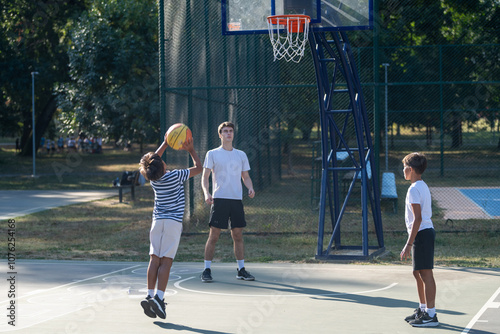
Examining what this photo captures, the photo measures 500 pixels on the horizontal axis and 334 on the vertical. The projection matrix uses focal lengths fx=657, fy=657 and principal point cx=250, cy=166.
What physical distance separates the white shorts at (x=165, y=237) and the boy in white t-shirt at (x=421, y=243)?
2.23 metres

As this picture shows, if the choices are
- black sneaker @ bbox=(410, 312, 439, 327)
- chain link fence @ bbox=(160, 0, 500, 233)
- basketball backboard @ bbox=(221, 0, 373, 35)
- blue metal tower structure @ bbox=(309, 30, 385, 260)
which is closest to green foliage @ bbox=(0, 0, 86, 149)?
chain link fence @ bbox=(160, 0, 500, 233)

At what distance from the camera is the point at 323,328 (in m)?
6.12

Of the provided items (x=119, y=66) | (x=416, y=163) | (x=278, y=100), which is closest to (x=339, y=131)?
(x=416, y=163)

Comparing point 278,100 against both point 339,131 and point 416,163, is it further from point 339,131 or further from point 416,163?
point 416,163

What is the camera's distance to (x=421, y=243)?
244 inches

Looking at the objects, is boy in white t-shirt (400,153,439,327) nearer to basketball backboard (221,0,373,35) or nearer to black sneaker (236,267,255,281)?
black sneaker (236,267,255,281)

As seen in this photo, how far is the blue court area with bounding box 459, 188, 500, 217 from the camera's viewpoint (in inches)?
644

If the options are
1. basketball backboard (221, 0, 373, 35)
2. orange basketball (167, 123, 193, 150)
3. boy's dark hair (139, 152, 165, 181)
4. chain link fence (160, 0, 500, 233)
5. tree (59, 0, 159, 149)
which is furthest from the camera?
tree (59, 0, 159, 149)

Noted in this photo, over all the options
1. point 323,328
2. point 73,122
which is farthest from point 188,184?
point 73,122

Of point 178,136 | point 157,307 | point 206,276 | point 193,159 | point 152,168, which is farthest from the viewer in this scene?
point 206,276

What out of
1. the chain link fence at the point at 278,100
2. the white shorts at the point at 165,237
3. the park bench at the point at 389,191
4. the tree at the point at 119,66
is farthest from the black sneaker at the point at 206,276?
the tree at the point at 119,66

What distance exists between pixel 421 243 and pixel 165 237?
8.17 ft

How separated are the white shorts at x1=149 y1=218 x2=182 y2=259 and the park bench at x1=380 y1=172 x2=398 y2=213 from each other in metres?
9.62

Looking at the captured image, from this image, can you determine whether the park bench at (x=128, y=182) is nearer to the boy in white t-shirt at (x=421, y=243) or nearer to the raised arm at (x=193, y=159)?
the raised arm at (x=193, y=159)
